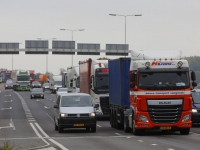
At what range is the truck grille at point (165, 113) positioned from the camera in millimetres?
27609

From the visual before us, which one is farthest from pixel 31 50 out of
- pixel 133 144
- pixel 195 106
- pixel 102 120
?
pixel 133 144

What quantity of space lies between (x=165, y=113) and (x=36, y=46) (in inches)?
3065

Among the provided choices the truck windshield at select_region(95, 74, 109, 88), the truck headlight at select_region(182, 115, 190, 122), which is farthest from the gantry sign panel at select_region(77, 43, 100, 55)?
the truck headlight at select_region(182, 115, 190, 122)

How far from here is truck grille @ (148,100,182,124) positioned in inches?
1087

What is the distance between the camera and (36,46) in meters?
104

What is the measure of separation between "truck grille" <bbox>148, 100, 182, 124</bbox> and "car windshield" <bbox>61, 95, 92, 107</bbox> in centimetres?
456

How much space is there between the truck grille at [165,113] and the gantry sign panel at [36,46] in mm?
76902

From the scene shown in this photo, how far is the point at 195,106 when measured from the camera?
33750mm

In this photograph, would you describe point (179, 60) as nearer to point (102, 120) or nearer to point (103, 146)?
point (103, 146)

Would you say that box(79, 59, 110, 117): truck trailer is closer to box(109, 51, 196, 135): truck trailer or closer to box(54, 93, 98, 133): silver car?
box(54, 93, 98, 133): silver car

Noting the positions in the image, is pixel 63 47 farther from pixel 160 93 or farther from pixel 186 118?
pixel 160 93

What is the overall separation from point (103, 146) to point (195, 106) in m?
12.1

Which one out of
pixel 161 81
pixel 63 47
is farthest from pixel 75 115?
pixel 63 47

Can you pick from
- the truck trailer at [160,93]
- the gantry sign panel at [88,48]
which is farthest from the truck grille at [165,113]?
the gantry sign panel at [88,48]
